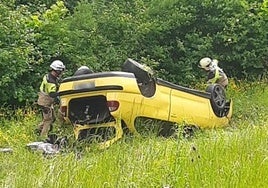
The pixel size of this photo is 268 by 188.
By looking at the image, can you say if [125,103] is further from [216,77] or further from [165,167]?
[165,167]

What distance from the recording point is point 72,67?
42.6 feet

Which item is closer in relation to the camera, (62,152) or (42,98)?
(62,152)

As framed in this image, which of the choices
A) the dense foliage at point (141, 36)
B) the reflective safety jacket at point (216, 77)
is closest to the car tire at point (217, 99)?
the reflective safety jacket at point (216, 77)

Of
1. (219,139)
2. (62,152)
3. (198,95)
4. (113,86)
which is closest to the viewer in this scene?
(219,139)

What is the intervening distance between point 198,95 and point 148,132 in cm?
131

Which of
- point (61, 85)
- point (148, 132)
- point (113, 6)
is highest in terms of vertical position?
point (113, 6)

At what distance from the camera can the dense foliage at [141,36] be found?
12398 millimetres

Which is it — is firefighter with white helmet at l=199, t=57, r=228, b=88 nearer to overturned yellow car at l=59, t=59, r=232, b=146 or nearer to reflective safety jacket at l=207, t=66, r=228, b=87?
reflective safety jacket at l=207, t=66, r=228, b=87

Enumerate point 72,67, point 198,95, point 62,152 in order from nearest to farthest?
point 62,152, point 198,95, point 72,67

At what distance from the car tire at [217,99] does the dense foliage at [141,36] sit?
Answer: 3.17 m

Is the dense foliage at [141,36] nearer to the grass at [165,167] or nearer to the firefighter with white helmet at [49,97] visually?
the firefighter with white helmet at [49,97]

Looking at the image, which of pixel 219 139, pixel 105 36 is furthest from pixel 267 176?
pixel 105 36

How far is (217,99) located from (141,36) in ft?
14.1

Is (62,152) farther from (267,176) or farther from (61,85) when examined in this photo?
(267,176)
